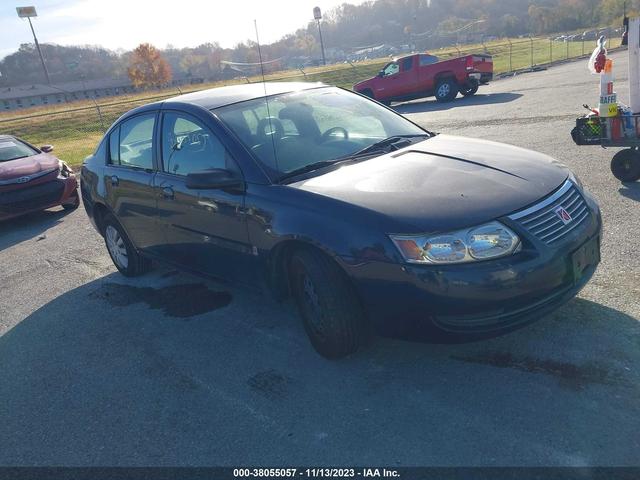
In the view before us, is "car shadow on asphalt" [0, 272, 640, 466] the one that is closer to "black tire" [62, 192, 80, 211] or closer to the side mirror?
the side mirror

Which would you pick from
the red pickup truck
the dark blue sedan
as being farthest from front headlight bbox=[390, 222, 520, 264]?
the red pickup truck

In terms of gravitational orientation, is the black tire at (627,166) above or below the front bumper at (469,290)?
below

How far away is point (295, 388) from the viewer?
3305mm

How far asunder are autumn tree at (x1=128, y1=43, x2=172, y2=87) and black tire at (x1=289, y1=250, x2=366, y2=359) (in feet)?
232

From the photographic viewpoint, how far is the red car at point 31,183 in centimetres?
866

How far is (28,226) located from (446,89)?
14215 mm

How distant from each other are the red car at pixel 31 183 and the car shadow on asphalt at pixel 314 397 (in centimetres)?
507

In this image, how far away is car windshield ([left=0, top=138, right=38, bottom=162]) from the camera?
963cm

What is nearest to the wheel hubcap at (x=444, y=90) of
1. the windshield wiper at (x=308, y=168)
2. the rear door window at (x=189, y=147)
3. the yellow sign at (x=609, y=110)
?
the yellow sign at (x=609, y=110)

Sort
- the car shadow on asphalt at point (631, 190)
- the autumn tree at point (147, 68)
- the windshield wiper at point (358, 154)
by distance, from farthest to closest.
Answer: the autumn tree at point (147, 68) → the car shadow on asphalt at point (631, 190) → the windshield wiper at point (358, 154)

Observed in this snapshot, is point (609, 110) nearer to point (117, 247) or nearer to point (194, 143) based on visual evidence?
point (194, 143)

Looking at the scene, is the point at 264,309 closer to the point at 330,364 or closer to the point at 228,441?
the point at 330,364

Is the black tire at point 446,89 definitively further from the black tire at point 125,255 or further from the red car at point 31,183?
the black tire at point 125,255

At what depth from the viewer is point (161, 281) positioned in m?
5.46
